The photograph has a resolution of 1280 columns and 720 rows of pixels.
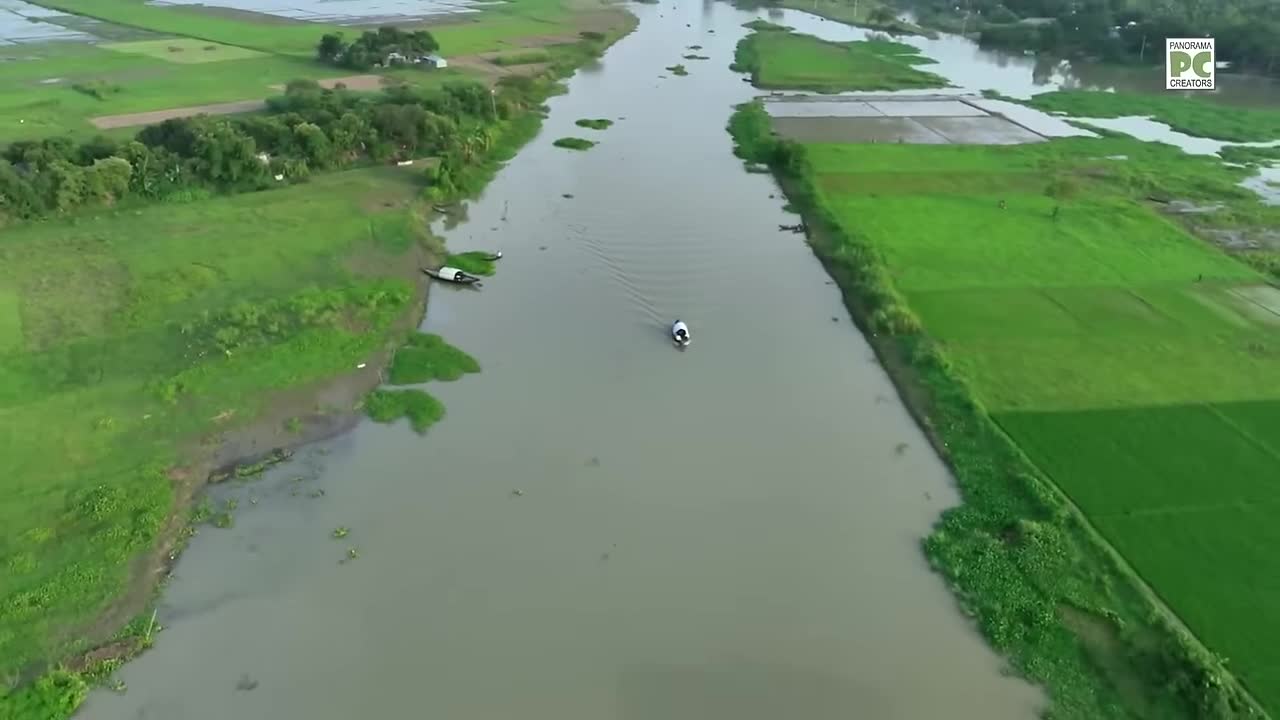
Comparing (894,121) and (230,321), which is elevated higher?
(894,121)

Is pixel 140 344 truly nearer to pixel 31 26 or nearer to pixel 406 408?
pixel 406 408

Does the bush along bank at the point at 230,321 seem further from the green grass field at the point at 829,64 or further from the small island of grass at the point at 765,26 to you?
the small island of grass at the point at 765,26

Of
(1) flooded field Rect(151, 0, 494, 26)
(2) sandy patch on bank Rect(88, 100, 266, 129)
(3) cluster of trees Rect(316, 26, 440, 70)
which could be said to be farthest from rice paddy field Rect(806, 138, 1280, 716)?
(1) flooded field Rect(151, 0, 494, 26)

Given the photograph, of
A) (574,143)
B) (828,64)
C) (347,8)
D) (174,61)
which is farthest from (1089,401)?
(347,8)

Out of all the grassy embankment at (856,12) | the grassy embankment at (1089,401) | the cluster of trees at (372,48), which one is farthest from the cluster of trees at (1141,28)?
the cluster of trees at (372,48)

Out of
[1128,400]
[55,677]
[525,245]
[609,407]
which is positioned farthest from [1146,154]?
[55,677]

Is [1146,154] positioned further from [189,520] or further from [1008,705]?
[189,520]

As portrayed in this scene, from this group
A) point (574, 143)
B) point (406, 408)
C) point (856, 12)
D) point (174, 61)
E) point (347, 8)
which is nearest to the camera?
point (406, 408)
